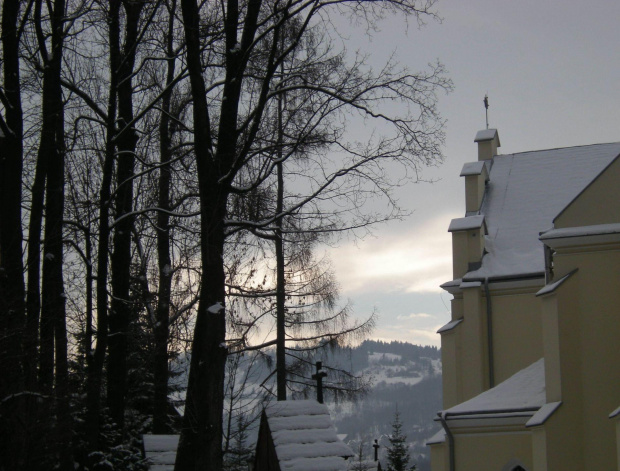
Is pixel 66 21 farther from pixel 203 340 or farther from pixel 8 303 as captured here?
pixel 203 340

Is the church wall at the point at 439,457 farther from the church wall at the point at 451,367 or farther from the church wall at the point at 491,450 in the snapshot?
the church wall at the point at 451,367

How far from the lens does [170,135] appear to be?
17234 mm

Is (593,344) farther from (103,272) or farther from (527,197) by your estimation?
(103,272)

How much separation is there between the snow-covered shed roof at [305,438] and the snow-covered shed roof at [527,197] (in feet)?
28.0

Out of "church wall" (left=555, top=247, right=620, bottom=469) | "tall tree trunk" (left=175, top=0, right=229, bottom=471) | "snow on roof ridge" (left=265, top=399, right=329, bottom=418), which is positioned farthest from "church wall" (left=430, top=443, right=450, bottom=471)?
"tall tree trunk" (left=175, top=0, right=229, bottom=471)

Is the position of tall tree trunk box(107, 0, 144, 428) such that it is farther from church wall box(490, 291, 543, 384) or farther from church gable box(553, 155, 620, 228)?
church wall box(490, 291, 543, 384)

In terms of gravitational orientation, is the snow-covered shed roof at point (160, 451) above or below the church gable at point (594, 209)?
below

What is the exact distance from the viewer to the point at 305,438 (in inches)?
494

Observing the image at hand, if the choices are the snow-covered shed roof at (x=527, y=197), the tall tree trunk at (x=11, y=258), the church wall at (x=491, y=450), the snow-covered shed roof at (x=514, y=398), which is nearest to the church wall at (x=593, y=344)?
the snow-covered shed roof at (x=514, y=398)

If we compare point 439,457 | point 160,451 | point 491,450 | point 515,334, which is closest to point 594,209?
point 515,334

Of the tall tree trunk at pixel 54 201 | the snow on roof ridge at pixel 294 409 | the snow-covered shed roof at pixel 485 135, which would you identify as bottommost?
the snow on roof ridge at pixel 294 409

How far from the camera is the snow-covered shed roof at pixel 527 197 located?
813 inches

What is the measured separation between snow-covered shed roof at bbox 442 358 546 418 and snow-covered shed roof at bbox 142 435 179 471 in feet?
19.5

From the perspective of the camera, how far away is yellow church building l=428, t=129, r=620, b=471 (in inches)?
575
